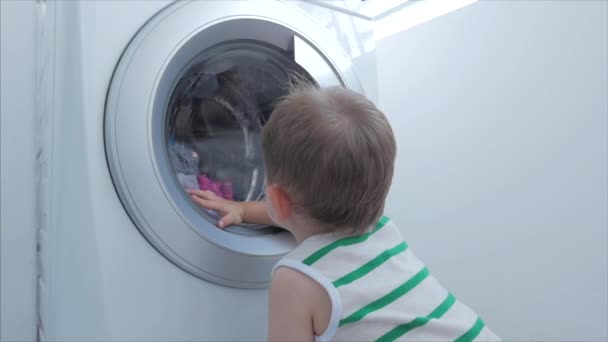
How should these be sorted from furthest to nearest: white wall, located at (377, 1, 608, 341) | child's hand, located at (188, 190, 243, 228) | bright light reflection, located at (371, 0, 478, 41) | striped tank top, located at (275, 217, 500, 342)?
bright light reflection, located at (371, 0, 478, 41), white wall, located at (377, 1, 608, 341), child's hand, located at (188, 190, 243, 228), striped tank top, located at (275, 217, 500, 342)

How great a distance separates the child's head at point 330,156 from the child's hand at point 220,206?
0.19 metres

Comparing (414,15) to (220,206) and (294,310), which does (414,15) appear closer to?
(220,206)

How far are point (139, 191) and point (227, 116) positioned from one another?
355 mm

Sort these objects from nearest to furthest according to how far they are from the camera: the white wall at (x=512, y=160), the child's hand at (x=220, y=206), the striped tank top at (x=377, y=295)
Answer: the striped tank top at (x=377, y=295) → the child's hand at (x=220, y=206) → the white wall at (x=512, y=160)

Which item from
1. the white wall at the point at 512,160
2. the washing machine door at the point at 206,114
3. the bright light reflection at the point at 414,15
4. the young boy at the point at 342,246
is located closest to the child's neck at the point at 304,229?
the young boy at the point at 342,246

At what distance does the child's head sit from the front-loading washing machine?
175mm

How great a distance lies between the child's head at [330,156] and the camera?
63cm

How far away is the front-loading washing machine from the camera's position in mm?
689

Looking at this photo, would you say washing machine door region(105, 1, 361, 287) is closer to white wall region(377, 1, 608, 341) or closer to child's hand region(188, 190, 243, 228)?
child's hand region(188, 190, 243, 228)

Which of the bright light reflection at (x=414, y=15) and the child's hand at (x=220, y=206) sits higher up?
the bright light reflection at (x=414, y=15)

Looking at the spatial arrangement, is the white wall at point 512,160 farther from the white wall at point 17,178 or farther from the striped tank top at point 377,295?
the white wall at point 17,178

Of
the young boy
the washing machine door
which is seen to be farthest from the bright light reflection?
the young boy

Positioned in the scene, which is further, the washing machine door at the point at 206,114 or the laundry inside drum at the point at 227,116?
the laundry inside drum at the point at 227,116

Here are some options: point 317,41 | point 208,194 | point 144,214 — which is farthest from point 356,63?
point 144,214
